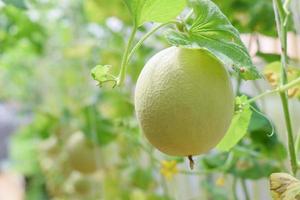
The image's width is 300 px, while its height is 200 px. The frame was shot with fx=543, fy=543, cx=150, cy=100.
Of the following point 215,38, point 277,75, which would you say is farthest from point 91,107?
point 215,38

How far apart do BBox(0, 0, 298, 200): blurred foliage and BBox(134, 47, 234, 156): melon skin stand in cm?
14

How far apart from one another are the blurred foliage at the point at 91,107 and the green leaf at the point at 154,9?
15 cm

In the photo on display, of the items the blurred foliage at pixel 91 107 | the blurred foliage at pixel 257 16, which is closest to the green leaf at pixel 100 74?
the blurred foliage at pixel 91 107

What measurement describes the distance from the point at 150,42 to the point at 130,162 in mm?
271

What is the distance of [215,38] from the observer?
321 millimetres

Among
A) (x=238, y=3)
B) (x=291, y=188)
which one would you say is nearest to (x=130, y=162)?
(x=238, y=3)

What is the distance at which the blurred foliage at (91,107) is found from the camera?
0.63 metres

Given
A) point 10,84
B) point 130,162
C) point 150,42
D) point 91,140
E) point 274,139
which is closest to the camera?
point 274,139

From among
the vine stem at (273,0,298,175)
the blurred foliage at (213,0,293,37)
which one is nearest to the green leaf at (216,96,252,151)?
the vine stem at (273,0,298,175)

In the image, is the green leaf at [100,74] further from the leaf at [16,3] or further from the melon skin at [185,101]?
the leaf at [16,3]

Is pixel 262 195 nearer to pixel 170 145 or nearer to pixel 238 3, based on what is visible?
pixel 238 3

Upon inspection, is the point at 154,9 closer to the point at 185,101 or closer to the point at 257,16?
the point at 185,101

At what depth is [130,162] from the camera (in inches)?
45.3

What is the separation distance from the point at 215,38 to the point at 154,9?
43mm
